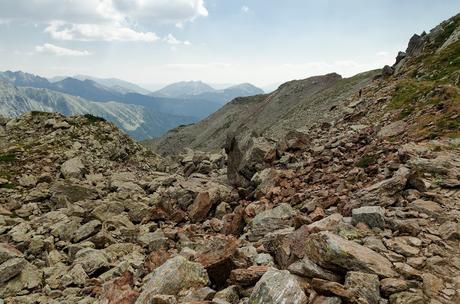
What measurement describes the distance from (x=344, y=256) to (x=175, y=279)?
4708mm

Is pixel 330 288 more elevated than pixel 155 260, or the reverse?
pixel 330 288

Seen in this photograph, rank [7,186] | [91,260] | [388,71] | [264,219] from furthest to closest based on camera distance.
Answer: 1. [388,71]
2. [7,186]
3. [91,260]
4. [264,219]

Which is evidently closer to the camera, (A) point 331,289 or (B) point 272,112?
(A) point 331,289

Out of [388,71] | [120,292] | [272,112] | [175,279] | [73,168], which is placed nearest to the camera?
[175,279]

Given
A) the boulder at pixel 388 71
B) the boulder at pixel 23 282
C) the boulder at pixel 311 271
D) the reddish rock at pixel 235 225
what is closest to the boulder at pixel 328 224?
the boulder at pixel 311 271

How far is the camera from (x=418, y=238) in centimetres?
1147

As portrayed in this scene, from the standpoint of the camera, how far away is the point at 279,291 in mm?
8680

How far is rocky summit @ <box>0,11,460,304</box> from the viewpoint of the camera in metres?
9.85

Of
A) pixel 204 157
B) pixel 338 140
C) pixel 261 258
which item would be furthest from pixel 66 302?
pixel 204 157

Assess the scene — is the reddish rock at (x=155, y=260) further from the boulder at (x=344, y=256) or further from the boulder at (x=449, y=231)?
the boulder at (x=449, y=231)

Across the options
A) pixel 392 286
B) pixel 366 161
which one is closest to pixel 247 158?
pixel 366 161

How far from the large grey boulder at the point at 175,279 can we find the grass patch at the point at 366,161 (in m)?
12.3

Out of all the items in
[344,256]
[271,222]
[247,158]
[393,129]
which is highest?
[393,129]

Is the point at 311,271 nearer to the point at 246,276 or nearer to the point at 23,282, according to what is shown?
the point at 246,276
